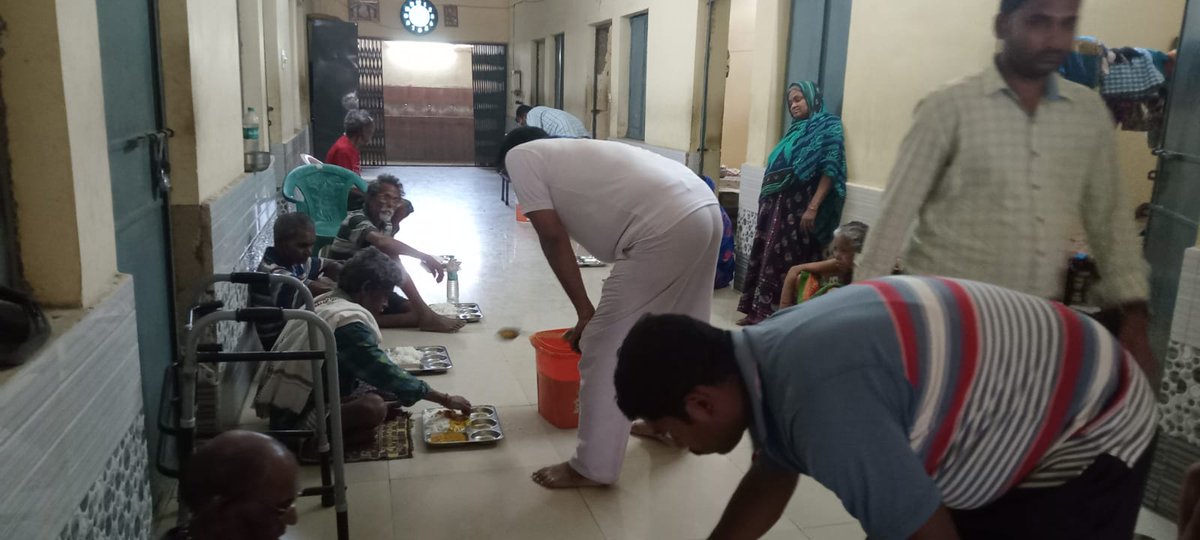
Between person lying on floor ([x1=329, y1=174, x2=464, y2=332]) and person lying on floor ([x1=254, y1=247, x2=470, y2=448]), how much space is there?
50.4 inches

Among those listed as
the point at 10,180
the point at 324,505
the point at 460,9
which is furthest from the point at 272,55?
the point at 460,9

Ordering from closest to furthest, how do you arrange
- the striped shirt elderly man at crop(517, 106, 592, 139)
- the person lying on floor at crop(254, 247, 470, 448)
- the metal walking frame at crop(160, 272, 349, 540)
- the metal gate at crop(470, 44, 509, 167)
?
the metal walking frame at crop(160, 272, 349, 540), the person lying on floor at crop(254, 247, 470, 448), the striped shirt elderly man at crop(517, 106, 592, 139), the metal gate at crop(470, 44, 509, 167)

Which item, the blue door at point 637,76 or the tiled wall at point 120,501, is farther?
the blue door at point 637,76

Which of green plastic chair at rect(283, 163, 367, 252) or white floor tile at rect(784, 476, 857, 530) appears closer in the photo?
white floor tile at rect(784, 476, 857, 530)

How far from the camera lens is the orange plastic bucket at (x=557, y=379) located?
302cm

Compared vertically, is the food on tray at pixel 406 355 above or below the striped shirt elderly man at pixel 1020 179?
below

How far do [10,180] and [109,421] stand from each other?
470 mm

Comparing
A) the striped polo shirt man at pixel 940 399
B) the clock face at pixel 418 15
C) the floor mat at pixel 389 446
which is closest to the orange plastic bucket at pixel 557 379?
the floor mat at pixel 389 446

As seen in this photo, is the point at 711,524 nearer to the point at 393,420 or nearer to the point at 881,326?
the point at 393,420

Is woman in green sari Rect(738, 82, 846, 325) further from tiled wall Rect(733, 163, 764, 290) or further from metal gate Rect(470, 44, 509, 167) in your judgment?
metal gate Rect(470, 44, 509, 167)

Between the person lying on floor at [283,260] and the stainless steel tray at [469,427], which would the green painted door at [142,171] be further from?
the stainless steel tray at [469,427]

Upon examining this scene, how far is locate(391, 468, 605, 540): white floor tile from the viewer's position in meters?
2.38

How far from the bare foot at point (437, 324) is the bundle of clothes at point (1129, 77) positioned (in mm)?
2984

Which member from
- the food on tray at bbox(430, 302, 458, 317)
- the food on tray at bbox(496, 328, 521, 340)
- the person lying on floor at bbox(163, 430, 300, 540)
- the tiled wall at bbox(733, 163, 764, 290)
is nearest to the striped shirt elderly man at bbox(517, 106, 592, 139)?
the tiled wall at bbox(733, 163, 764, 290)
